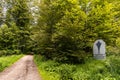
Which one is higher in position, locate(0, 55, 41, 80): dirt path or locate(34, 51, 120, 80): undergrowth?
locate(34, 51, 120, 80): undergrowth

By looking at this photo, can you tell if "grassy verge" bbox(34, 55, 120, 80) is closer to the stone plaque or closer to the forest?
the forest

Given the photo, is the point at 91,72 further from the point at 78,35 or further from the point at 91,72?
the point at 78,35

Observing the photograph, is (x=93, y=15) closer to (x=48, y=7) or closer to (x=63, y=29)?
(x=63, y=29)

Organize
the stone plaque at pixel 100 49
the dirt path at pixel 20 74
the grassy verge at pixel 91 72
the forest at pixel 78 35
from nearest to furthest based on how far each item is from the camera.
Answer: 1. the grassy verge at pixel 91 72
2. the dirt path at pixel 20 74
3. the stone plaque at pixel 100 49
4. the forest at pixel 78 35

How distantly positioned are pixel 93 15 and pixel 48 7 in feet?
14.8

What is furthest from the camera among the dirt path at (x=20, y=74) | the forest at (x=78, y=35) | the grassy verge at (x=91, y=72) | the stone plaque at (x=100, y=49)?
the forest at (x=78, y=35)

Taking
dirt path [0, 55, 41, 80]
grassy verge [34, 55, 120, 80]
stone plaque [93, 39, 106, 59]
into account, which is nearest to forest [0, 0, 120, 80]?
grassy verge [34, 55, 120, 80]

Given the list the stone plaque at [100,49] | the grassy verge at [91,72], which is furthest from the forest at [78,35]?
the stone plaque at [100,49]

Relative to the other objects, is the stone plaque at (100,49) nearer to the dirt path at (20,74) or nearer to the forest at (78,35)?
the forest at (78,35)

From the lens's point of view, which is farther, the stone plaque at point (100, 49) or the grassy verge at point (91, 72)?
the stone plaque at point (100, 49)

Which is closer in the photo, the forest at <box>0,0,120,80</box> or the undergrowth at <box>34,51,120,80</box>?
the undergrowth at <box>34,51,120,80</box>

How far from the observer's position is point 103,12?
1678 centimetres

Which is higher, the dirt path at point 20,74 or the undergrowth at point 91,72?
the undergrowth at point 91,72

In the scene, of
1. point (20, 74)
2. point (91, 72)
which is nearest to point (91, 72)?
point (91, 72)
